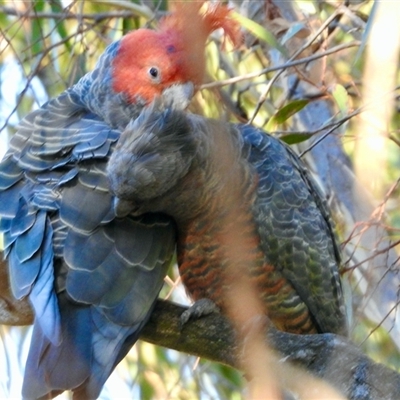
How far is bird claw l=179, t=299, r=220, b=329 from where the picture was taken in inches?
94.1

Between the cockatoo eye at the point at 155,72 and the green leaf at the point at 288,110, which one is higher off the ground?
the green leaf at the point at 288,110

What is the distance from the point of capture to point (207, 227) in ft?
8.36

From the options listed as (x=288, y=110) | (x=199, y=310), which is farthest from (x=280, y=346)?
(x=288, y=110)

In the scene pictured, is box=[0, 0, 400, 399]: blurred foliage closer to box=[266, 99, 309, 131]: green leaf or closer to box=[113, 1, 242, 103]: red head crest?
box=[266, 99, 309, 131]: green leaf

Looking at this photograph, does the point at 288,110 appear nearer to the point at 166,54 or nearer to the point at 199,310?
the point at 166,54

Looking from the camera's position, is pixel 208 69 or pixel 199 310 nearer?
pixel 199 310

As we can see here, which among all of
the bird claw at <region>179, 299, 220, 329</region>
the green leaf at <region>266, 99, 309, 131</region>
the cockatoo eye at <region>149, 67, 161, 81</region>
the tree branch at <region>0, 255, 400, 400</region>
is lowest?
the tree branch at <region>0, 255, 400, 400</region>

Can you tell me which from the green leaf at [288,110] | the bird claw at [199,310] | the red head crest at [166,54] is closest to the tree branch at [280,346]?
the bird claw at [199,310]

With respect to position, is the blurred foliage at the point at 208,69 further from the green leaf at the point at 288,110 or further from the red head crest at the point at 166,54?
the red head crest at the point at 166,54

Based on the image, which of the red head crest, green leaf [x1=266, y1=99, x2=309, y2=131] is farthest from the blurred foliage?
the red head crest

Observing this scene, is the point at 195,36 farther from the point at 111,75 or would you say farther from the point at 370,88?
the point at 370,88

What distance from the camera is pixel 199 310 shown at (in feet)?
8.04

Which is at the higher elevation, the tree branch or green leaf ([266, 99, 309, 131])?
green leaf ([266, 99, 309, 131])

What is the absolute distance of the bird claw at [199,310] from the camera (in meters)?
2.39
